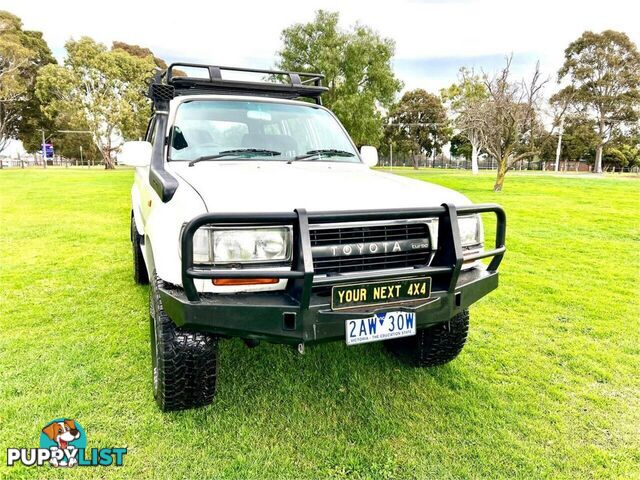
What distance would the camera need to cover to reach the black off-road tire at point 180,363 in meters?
2.34

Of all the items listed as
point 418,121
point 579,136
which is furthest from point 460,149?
point 579,136

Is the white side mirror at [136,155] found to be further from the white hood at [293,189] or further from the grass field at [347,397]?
the grass field at [347,397]

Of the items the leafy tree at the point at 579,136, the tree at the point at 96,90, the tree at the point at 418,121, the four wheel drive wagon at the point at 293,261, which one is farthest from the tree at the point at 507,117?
the tree at the point at 418,121

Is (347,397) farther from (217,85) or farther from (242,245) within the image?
(217,85)

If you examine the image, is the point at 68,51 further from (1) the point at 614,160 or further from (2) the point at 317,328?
(1) the point at 614,160

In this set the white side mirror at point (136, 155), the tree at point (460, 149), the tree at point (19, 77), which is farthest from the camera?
the tree at point (460, 149)

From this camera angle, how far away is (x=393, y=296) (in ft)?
7.34

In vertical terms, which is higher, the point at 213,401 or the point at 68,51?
the point at 68,51

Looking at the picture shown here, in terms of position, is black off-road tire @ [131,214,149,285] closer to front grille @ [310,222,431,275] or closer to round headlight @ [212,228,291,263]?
round headlight @ [212,228,291,263]

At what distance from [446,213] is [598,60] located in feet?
173

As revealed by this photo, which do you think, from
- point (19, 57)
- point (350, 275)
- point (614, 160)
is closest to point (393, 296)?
point (350, 275)

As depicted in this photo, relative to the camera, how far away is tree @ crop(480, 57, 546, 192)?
1816 cm

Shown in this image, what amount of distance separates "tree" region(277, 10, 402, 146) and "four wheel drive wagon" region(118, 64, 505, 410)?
27.8 meters

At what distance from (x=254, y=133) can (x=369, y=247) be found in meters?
1.65
